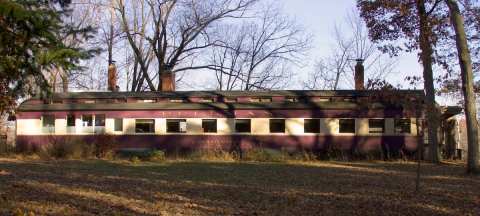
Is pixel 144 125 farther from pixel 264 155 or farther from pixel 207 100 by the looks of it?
pixel 264 155

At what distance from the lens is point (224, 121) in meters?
27.9

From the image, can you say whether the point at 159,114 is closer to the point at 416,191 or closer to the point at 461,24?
the point at 461,24

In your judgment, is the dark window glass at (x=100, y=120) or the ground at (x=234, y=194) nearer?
the ground at (x=234, y=194)

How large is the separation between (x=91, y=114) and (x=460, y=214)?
888 inches

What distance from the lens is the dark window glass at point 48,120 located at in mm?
29422

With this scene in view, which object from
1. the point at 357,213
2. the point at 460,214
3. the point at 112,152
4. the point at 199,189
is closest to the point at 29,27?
the point at 199,189

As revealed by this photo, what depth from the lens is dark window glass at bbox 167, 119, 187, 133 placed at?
28188 millimetres

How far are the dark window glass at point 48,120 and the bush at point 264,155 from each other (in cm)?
1047

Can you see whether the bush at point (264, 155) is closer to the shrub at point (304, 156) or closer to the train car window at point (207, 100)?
the shrub at point (304, 156)

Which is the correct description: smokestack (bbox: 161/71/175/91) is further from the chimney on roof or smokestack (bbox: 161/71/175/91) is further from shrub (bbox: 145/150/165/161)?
shrub (bbox: 145/150/165/161)

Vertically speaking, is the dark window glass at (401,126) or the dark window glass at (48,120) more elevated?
the dark window glass at (48,120)

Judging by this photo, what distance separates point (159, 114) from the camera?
28.4 meters

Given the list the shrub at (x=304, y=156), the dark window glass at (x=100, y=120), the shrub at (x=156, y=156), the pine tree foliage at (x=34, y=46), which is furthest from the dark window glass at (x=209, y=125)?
the pine tree foliage at (x=34, y=46)

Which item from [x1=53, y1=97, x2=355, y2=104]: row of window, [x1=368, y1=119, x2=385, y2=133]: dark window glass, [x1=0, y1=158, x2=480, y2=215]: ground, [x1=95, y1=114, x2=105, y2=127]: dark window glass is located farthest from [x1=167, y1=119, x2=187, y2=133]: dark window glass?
[x1=0, y1=158, x2=480, y2=215]: ground
